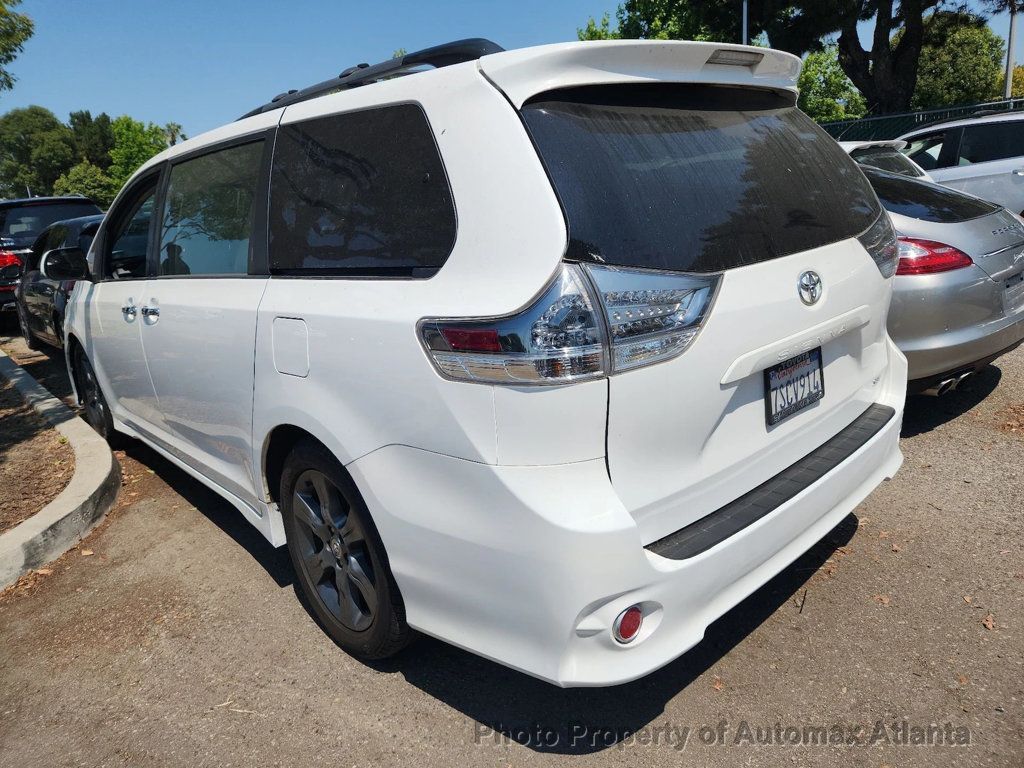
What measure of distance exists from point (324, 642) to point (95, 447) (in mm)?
2768

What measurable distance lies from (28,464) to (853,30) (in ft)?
88.1

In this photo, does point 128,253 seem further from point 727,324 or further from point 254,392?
point 727,324

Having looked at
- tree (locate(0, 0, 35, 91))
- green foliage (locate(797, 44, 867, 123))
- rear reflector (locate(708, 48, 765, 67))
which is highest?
tree (locate(0, 0, 35, 91))

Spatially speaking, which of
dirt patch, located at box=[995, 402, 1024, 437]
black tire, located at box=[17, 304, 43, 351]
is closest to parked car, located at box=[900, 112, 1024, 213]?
dirt patch, located at box=[995, 402, 1024, 437]

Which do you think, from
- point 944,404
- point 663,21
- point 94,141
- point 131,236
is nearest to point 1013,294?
point 944,404

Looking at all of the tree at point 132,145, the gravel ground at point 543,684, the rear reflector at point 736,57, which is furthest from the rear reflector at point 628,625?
the tree at point 132,145

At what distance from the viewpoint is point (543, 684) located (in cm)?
265

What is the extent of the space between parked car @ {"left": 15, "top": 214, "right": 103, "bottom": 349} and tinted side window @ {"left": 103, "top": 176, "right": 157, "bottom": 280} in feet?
8.97

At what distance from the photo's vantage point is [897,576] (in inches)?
121

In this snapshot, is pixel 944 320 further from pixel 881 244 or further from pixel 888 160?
pixel 888 160

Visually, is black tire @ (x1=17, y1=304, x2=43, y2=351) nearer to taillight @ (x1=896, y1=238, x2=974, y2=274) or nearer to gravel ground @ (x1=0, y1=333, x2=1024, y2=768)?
gravel ground @ (x1=0, y1=333, x2=1024, y2=768)

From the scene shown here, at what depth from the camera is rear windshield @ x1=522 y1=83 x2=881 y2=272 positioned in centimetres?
199

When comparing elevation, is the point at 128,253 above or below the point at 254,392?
above

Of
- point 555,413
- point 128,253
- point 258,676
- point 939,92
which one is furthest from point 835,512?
point 939,92
